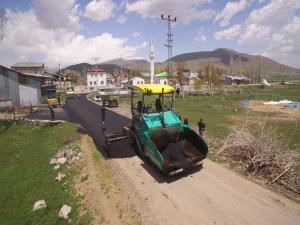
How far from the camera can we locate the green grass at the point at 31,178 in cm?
942

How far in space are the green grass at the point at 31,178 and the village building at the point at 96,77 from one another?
75.3 meters

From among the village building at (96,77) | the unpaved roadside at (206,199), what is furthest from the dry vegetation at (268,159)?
the village building at (96,77)

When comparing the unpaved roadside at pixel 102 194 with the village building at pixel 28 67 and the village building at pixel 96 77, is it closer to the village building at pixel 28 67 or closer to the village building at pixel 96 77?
the village building at pixel 28 67

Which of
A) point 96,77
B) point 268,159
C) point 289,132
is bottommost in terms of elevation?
point 289,132

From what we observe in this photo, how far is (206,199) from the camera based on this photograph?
7.93 metres

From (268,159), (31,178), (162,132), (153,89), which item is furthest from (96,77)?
(268,159)

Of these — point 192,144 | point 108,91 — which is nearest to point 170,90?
point 192,144

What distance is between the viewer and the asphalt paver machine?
986 cm

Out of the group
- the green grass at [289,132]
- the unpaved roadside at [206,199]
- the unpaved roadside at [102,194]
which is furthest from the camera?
the green grass at [289,132]

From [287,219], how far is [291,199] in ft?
4.35

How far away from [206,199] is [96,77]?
91788 mm

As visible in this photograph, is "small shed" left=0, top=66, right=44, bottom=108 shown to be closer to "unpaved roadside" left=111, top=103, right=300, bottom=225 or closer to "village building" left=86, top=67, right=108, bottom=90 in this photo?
"unpaved roadside" left=111, top=103, right=300, bottom=225

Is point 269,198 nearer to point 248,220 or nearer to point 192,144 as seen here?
point 248,220

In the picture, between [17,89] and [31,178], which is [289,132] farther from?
[17,89]
